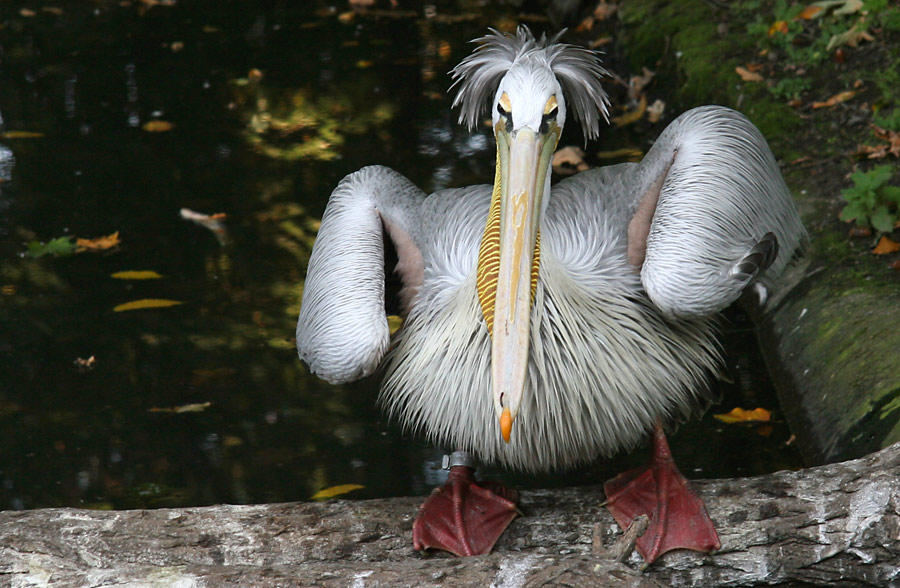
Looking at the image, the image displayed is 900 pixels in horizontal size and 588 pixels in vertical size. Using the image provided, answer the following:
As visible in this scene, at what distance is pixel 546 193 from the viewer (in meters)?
3.06

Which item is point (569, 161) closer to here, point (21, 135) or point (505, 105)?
point (505, 105)

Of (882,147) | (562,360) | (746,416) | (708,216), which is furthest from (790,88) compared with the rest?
(562,360)

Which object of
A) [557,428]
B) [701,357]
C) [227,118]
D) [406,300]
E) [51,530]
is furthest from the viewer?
[227,118]

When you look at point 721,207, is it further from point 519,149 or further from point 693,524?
point 693,524

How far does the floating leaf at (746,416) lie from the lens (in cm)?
442

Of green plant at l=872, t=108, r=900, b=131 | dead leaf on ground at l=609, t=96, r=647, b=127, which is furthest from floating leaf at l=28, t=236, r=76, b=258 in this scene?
green plant at l=872, t=108, r=900, b=131

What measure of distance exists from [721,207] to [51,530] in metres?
2.10

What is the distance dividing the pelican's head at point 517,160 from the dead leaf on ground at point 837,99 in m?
2.93

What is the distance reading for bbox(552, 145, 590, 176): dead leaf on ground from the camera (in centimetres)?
651

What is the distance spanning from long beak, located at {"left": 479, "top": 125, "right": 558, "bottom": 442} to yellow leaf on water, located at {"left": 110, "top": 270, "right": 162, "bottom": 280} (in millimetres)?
3166

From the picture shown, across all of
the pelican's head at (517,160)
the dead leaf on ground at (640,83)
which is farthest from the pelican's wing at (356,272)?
the dead leaf on ground at (640,83)

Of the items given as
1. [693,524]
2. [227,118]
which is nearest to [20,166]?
[227,118]

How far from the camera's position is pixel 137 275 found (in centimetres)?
572

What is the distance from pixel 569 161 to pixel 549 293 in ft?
11.8
